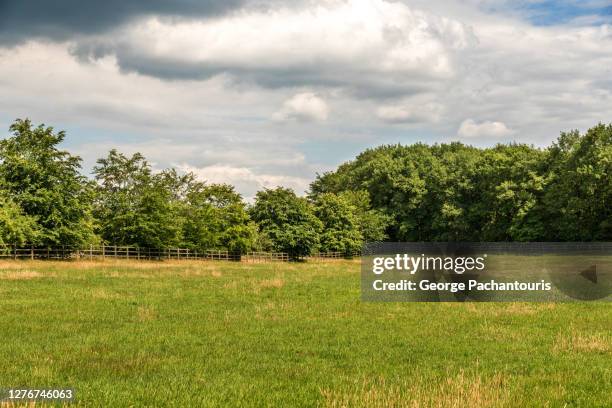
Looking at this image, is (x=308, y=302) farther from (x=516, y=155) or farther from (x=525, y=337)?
(x=516, y=155)

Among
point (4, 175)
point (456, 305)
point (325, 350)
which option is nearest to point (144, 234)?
point (4, 175)

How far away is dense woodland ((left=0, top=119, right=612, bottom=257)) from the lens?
5991cm

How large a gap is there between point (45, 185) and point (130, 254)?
523 inches

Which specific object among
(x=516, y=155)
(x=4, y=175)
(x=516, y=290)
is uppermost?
(x=516, y=155)

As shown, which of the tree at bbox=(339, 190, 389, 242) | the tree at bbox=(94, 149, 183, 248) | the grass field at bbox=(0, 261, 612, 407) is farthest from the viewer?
the tree at bbox=(339, 190, 389, 242)

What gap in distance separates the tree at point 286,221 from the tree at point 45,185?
97.1ft

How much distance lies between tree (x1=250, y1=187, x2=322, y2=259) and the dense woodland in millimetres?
163

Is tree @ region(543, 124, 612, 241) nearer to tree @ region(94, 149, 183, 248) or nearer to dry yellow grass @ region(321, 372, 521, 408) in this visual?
tree @ region(94, 149, 183, 248)

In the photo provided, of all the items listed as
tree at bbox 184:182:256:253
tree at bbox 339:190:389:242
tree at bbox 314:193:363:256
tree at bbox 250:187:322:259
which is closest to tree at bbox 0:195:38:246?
tree at bbox 184:182:256:253

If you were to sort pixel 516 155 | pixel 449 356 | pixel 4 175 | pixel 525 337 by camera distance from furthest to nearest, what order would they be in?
pixel 516 155 → pixel 4 175 → pixel 525 337 → pixel 449 356

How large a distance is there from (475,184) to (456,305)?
83.2m

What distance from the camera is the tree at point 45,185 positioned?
58219 millimetres

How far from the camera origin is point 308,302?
88.5 ft

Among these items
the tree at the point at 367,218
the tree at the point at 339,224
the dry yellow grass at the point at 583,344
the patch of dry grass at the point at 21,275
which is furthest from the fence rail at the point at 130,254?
the dry yellow grass at the point at 583,344
